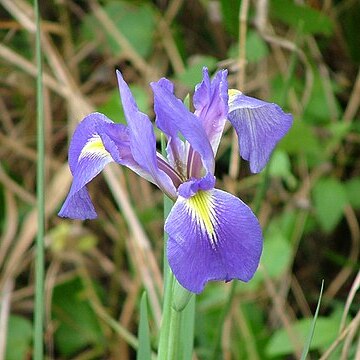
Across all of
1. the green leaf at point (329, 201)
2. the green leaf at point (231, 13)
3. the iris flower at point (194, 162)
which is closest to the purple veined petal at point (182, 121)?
the iris flower at point (194, 162)

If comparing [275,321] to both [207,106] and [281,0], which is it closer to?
[281,0]

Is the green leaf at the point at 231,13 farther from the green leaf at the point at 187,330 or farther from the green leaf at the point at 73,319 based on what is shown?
the green leaf at the point at 187,330

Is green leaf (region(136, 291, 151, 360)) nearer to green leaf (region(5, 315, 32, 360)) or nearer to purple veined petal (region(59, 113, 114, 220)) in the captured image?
purple veined petal (region(59, 113, 114, 220))

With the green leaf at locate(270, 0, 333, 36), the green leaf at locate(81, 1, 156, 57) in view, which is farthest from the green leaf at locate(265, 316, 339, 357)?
the green leaf at locate(81, 1, 156, 57)

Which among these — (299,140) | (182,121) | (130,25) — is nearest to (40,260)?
(182,121)

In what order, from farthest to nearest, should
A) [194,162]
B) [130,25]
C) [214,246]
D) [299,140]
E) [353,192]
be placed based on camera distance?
[130,25], [353,192], [299,140], [194,162], [214,246]

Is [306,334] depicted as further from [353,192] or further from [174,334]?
[174,334]
